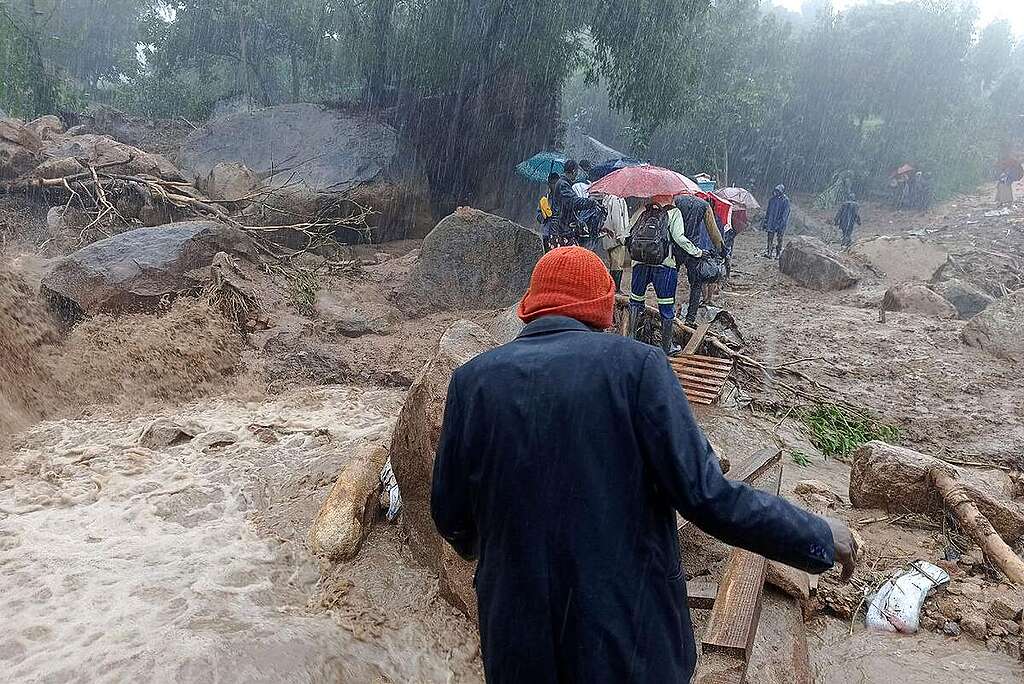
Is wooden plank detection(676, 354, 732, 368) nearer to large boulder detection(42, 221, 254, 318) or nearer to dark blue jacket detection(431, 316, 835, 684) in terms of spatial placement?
dark blue jacket detection(431, 316, 835, 684)

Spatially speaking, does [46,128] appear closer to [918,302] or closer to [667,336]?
[667,336]

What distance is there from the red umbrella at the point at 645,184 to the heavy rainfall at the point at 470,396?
37mm

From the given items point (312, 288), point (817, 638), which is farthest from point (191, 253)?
point (817, 638)

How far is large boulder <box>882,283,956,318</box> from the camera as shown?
902 cm

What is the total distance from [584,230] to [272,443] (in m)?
4.25

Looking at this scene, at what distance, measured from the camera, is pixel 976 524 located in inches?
142

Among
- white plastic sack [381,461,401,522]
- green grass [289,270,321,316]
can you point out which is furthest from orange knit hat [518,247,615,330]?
green grass [289,270,321,316]

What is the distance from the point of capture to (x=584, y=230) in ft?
26.9

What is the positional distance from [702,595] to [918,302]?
7.73m

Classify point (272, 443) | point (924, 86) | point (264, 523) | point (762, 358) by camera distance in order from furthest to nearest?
1. point (924, 86)
2. point (762, 358)
3. point (272, 443)
4. point (264, 523)

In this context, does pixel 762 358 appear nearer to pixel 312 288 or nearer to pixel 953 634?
pixel 953 634

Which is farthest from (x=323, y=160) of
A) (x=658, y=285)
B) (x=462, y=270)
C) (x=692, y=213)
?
(x=658, y=285)

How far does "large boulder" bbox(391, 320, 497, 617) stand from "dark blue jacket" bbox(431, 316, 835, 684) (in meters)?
1.74

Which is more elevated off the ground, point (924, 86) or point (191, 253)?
point (924, 86)
